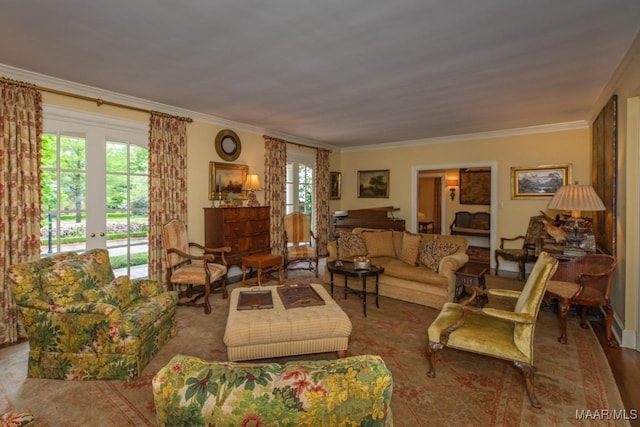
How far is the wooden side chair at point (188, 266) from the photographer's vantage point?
413cm

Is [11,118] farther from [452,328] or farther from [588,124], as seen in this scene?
[588,124]

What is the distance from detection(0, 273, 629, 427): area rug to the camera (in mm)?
2166

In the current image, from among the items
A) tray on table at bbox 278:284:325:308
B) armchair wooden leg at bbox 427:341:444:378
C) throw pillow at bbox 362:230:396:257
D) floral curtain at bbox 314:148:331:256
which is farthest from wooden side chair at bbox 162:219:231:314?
floral curtain at bbox 314:148:331:256

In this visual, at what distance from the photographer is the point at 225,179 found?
5605 mm

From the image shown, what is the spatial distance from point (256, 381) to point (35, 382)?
279cm

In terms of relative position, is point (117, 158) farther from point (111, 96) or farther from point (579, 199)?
point (579, 199)

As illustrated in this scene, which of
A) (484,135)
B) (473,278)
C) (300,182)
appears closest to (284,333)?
(473,278)

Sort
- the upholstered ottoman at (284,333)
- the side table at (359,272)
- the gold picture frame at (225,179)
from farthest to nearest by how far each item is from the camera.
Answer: the gold picture frame at (225,179), the side table at (359,272), the upholstered ottoman at (284,333)

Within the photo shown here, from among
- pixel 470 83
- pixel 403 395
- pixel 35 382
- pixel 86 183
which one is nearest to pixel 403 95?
pixel 470 83

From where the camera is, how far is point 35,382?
2559mm

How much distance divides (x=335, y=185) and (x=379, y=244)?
11.4ft

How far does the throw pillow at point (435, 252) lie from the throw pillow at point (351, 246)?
953 millimetres

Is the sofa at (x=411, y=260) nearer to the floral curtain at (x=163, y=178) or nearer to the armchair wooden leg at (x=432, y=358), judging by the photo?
the armchair wooden leg at (x=432, y=358)

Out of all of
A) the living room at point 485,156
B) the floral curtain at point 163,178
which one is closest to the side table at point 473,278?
the living room at point 485,156
